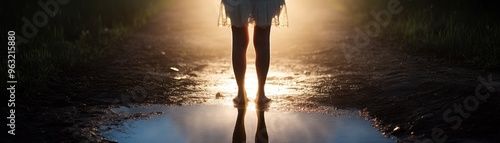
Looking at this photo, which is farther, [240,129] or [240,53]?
[240,53]

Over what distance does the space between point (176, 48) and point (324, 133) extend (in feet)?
17.4

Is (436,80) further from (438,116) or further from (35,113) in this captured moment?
(35,113)

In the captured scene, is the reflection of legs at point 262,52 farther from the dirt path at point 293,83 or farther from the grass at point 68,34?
the grass at point 68,34

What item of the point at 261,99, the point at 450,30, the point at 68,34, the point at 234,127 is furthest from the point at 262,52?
the point at 68,34

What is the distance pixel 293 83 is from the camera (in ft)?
23.3

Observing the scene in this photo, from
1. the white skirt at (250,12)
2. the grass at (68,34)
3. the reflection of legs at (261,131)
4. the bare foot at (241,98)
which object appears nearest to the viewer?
the reflection of legs at (261,131)

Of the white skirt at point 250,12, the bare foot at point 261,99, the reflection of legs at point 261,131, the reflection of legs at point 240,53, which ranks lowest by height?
the reflection of legs at point 261,131

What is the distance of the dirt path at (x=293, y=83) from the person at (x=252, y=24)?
296 mm

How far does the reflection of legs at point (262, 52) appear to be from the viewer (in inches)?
229

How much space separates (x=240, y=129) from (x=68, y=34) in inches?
210

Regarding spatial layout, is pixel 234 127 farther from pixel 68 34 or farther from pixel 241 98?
pixel 68 34

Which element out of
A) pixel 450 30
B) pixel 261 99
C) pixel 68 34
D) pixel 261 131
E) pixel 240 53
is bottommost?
pixel 261 131

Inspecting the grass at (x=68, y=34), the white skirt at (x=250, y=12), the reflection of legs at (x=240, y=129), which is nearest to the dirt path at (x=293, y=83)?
the grass at (x=68, y=34)

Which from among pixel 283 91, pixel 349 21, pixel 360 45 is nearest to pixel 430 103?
pixel 283 91
